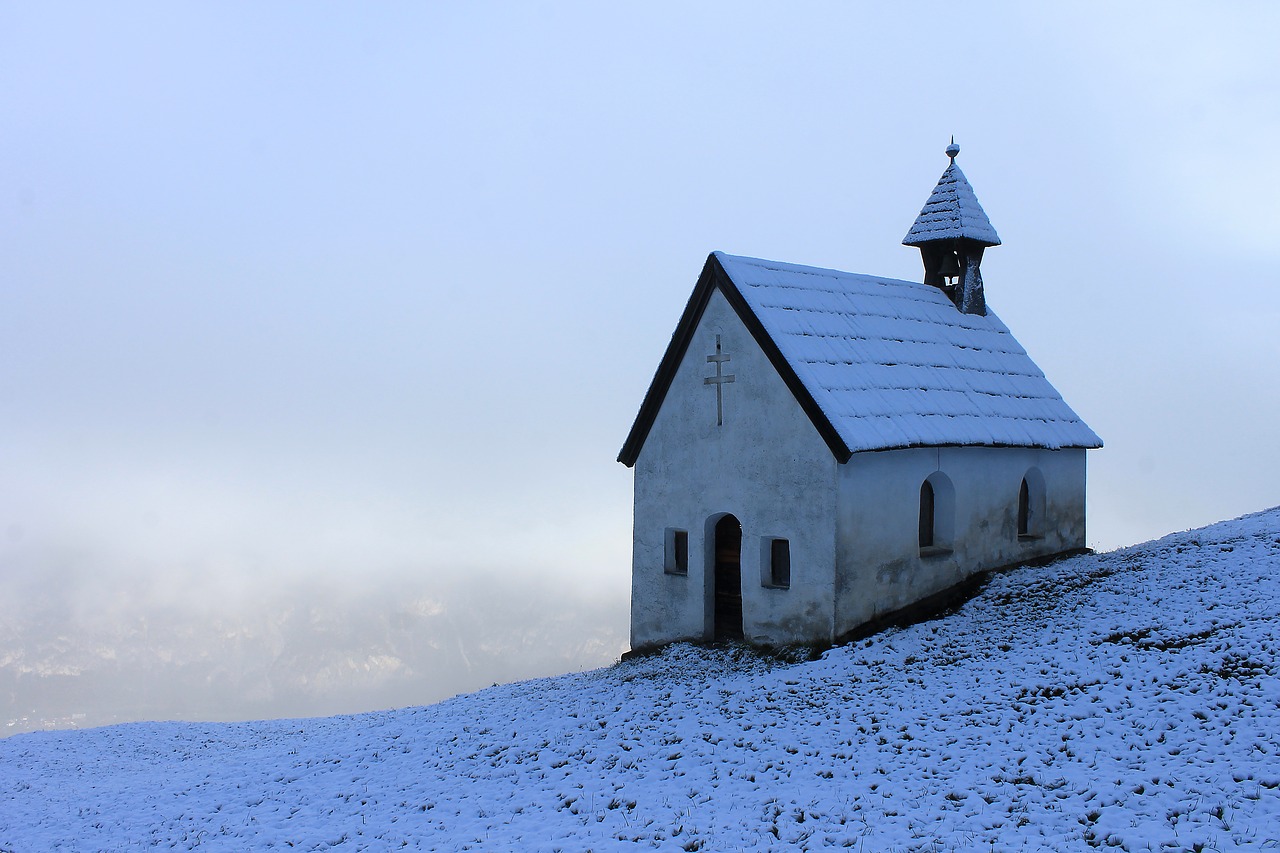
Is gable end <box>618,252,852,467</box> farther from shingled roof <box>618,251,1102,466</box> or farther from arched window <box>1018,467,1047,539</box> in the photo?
arched window <box>1018,467,1047,539</box>

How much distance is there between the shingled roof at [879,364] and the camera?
58.7 ft

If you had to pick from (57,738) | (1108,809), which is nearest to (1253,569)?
(1108,809)

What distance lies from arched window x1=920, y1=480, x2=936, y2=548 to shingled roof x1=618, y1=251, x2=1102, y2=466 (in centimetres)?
138

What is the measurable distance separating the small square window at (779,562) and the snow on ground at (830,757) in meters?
1.67

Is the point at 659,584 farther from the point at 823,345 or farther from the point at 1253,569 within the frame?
the point at 1253,569

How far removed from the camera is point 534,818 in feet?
40.3

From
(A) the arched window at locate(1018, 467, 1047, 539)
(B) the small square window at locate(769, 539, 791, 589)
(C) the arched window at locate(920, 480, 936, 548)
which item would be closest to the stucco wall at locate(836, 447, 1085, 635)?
(A) the arched window at locate(1018, 467, 1047, 539)

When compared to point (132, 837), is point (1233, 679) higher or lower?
higher

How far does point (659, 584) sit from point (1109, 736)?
9646 millimetres

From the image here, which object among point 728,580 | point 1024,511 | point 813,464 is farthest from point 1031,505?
point 728,580

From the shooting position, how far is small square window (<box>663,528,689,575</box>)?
787 inches

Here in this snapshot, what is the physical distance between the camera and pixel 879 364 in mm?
20016

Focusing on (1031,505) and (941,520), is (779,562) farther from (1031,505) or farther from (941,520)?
(1031,505)

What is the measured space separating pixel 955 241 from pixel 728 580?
41.0 ft
